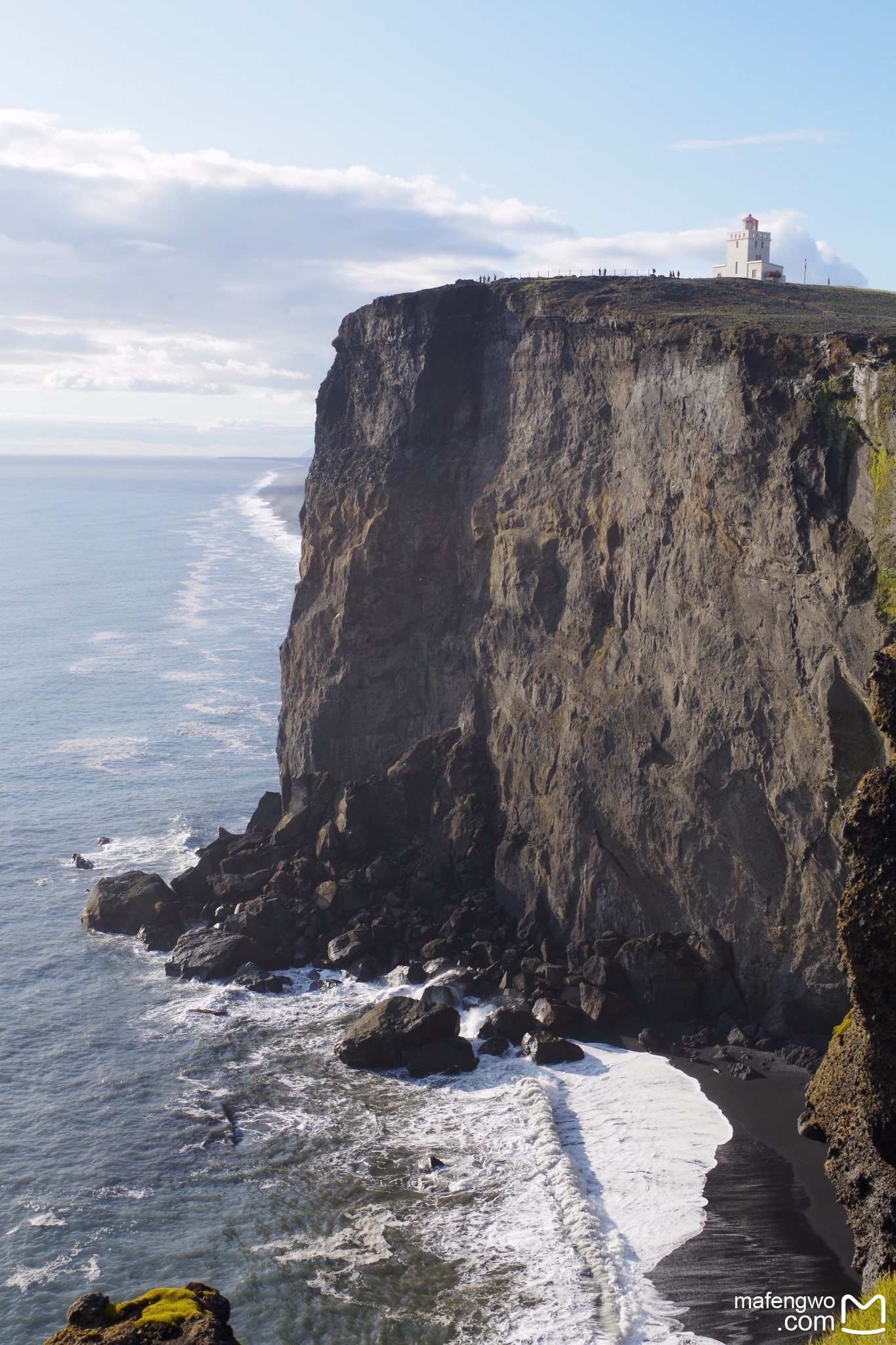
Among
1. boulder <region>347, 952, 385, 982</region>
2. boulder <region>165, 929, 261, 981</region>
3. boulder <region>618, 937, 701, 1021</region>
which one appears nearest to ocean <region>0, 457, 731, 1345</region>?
boulder <region>347, 952, 385, 982</region>

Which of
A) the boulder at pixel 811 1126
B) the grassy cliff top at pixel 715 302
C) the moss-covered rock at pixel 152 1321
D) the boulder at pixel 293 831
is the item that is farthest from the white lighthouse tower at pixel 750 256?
the moss-covered rock at pixel 152 1321

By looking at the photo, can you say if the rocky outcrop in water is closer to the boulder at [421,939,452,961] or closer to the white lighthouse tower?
the boulder at [421,939,452,961]

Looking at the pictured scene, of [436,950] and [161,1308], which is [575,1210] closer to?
[161,1308]

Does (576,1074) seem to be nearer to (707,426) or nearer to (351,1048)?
(351,1048)

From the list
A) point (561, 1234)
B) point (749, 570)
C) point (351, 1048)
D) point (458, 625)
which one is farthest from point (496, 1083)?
point (458, 625)

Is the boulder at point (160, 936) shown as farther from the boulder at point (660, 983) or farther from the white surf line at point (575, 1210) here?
the boulder at point (660, 983)

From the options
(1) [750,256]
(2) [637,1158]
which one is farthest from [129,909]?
(1) [750,256]

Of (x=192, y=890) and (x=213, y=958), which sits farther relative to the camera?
(x=192, y=890)
